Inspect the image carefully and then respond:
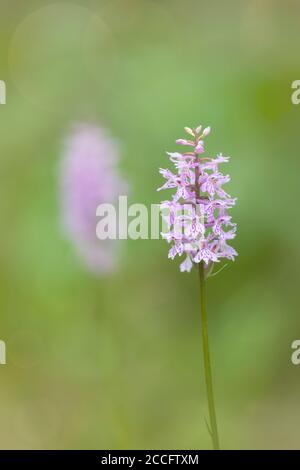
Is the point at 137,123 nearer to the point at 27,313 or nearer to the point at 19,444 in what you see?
the point at 27,313

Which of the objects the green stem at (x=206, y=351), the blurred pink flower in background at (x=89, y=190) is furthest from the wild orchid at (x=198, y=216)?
the blurred pink flower in background at (x=89, y=190)

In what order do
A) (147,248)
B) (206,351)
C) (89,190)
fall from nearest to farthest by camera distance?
(206,351), (89,190), (147,248)

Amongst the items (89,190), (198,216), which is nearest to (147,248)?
(89,190)

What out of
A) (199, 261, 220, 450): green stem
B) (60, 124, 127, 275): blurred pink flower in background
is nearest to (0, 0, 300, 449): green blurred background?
(60, 124, 127, 275): blurred pink flower in background

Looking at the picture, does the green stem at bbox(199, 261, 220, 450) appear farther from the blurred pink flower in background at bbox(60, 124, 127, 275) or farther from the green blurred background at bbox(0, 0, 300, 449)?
the blurred pink flower in background at bbox(60, 124, 127, 275)

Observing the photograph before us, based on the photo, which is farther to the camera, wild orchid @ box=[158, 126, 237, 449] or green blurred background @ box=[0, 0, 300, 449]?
green blurred background @ box=[0, 0, 300, 449]

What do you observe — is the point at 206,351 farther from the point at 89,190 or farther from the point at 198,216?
the point at 89,190

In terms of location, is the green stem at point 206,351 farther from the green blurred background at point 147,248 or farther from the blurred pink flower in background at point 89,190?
the blurred pink flower in background at point 89,190
